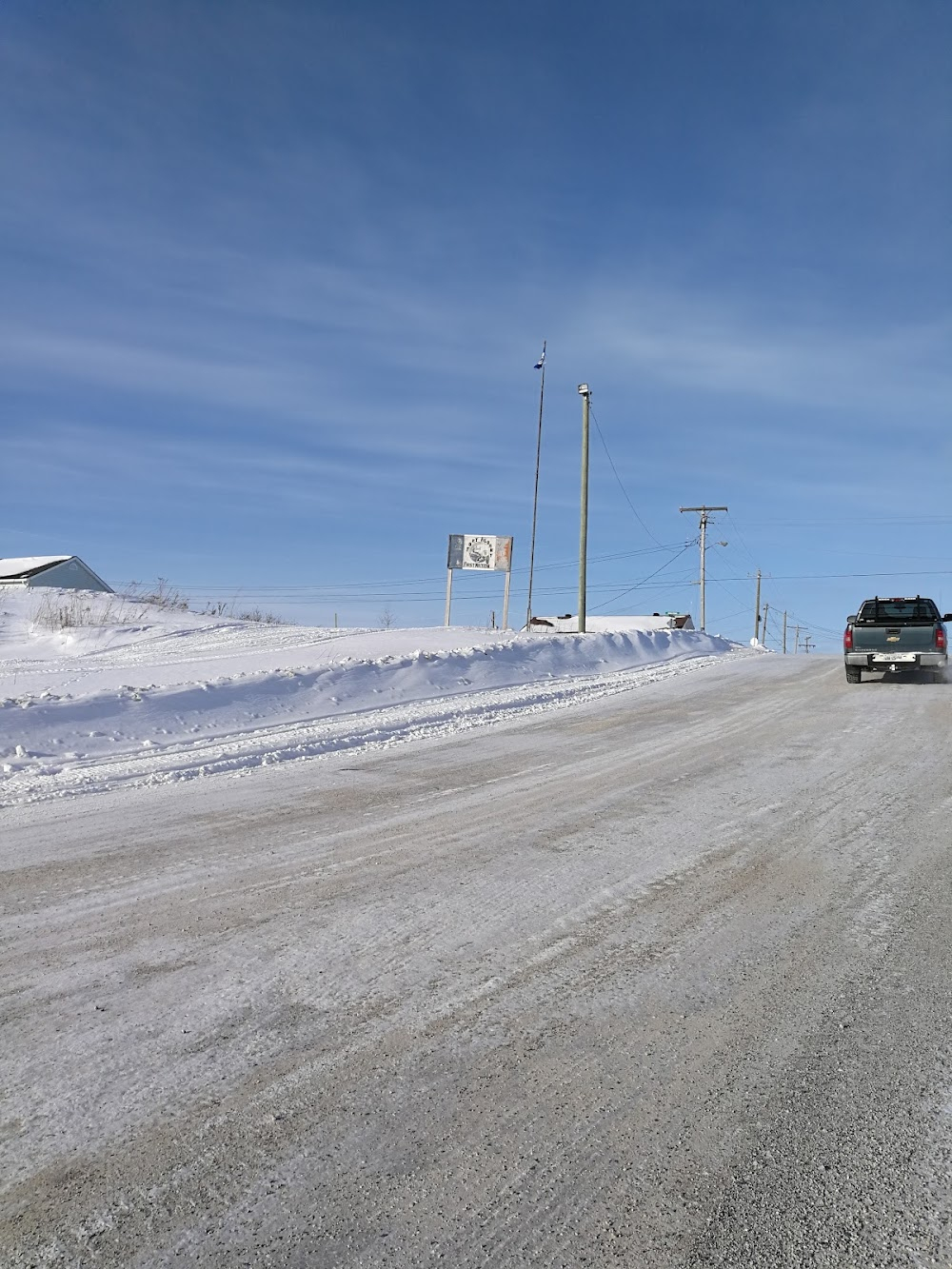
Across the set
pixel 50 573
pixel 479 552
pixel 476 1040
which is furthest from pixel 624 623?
pixel 476 1040

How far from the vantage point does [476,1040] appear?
2867mm

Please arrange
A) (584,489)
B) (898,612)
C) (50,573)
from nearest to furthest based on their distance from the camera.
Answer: (898,612), (584,489), (50,573)

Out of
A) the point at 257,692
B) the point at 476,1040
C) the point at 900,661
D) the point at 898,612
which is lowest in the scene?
the point at 476,1040

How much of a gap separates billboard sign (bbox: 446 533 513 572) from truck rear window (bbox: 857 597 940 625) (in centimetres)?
1714

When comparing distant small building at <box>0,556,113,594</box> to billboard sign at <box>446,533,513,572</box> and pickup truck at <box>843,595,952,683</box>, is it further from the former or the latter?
pickup truck at <box>843,595,952,683</box>

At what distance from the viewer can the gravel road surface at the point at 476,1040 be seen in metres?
2.04

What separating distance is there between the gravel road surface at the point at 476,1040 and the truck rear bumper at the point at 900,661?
1119 cm

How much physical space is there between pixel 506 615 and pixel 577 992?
27.6 m

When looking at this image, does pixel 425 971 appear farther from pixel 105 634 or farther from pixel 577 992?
pixel 105 634

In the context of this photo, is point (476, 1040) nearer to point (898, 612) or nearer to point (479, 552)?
point (898, 612)

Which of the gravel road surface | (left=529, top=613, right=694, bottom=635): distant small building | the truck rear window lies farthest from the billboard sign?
the gravel road surface

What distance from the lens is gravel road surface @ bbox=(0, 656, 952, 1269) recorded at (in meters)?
2.04

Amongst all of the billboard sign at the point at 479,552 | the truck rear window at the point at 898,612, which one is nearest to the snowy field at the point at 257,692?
the truck rear window at the point at 898,612

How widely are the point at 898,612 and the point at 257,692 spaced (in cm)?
1384
